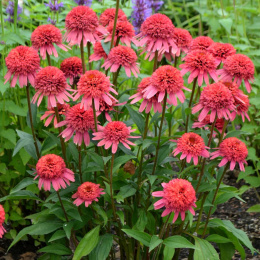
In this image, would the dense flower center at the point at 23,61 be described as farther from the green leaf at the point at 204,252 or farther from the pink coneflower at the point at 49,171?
the green leaf at the point at 204,252

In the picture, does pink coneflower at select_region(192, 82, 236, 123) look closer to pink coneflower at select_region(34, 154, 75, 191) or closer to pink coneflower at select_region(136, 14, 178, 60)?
pink coneflower at select_region(136, 14, 178, 60)

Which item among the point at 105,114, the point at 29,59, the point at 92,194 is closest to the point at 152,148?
the point at 105,114

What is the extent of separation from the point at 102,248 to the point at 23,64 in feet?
2.44

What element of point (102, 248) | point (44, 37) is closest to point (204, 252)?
point (102, 248)

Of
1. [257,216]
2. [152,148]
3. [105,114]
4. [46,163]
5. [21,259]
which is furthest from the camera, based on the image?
[257,216]

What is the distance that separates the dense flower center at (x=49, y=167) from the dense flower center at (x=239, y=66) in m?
0.68

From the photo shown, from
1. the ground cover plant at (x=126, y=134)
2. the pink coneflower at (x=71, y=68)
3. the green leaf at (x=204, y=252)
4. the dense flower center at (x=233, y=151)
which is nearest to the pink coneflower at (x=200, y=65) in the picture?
the ground cover plant at (x=126, y=134)

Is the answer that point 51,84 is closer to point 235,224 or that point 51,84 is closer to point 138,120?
point 138,120

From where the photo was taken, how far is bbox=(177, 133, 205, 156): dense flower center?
143 centimetres

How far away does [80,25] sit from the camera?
1.58 m

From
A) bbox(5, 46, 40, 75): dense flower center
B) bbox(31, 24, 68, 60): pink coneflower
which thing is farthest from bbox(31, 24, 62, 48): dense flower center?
bbox(5, 46, 40, 75): dense flower center

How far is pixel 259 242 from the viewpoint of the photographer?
229cm

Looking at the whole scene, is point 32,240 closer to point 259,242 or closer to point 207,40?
point 259,242

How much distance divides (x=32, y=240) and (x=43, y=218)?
2.14 feet
